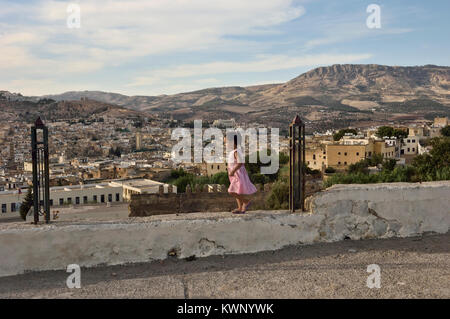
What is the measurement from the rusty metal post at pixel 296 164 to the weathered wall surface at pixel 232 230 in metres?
0.16

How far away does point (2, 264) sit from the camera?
361cm

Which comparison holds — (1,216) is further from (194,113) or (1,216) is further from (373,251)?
(194,113)

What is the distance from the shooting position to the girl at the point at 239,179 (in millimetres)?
4348

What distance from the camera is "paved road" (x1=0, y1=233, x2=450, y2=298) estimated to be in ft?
10.3

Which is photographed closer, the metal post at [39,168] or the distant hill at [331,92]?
the metal post at [39,168]

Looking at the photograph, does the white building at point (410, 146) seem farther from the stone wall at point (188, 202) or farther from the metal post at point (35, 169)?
the metal post at point (35, 169)

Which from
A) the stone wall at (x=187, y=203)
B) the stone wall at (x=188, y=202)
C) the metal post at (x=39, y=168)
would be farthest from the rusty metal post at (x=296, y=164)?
the stone wall at (x=187, y=203)

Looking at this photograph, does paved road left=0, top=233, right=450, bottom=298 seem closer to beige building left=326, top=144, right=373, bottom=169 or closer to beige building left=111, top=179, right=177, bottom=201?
beige building left=111, top=179, right=177, bottom=201

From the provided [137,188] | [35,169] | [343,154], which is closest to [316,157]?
[343,154]

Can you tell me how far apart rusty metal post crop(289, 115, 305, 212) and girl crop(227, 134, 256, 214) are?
39cm

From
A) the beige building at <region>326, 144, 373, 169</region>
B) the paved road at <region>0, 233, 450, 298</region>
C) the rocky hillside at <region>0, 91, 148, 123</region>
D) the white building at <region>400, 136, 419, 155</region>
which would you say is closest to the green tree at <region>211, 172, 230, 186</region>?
the paved road at <region>0, 233, 450, 298</region>

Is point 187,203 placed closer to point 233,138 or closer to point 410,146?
point 233,138

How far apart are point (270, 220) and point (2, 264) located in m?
2.21
